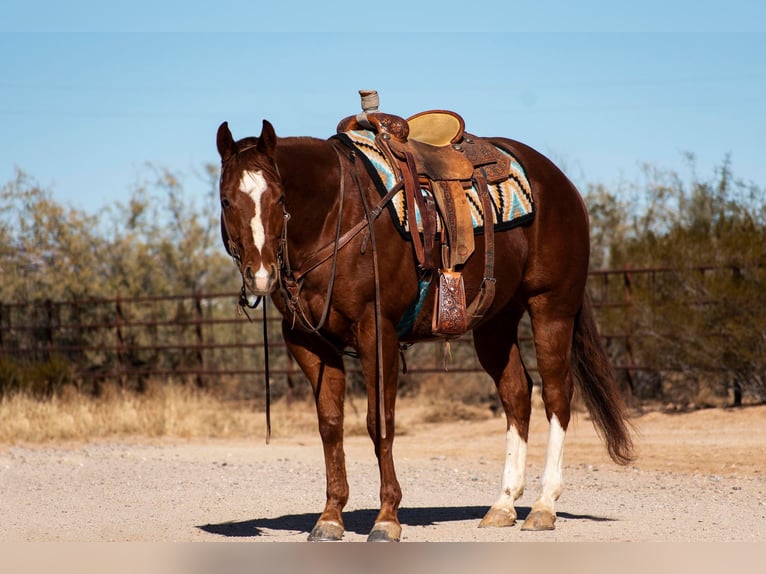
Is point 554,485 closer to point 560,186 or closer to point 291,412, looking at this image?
point 560,186

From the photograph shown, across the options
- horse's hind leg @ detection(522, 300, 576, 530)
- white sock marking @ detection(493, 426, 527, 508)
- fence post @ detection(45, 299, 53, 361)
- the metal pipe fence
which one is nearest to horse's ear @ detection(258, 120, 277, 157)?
horse's hind leg @ detection(522, 300, 576, 530)

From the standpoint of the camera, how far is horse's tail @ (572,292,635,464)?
25.8 feet

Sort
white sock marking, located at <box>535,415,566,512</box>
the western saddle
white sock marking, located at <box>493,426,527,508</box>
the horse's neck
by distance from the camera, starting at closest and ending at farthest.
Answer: the horse's neck, the western saddle, white sock marking, located at <box>535,415,566,512</box>, white sock marking, located at <box>493,426,527,508</box>

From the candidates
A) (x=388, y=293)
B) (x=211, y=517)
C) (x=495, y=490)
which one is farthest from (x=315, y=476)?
(x=388, y=293)

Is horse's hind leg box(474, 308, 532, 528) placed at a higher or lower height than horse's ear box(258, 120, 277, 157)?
lower

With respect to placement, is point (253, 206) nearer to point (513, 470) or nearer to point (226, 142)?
point (226, 142)

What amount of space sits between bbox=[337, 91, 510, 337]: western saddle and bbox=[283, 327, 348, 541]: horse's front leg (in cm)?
72

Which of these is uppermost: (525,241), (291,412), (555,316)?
(525,241)

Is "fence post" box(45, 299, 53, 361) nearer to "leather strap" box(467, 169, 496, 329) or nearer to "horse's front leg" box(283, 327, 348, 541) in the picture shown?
"horse's front leg" box(283, 327, 348, 541)

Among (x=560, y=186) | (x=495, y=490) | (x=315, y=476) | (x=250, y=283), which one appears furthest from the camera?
(x=315, y=476)

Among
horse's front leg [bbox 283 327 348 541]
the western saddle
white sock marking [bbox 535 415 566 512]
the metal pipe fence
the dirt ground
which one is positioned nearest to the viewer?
horse's front leg [bbox 283 327 348 541]

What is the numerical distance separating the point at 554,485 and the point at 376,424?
4.81 ft

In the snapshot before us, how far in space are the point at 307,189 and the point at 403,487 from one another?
4.26 meters

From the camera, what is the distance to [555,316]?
7.61 meters
